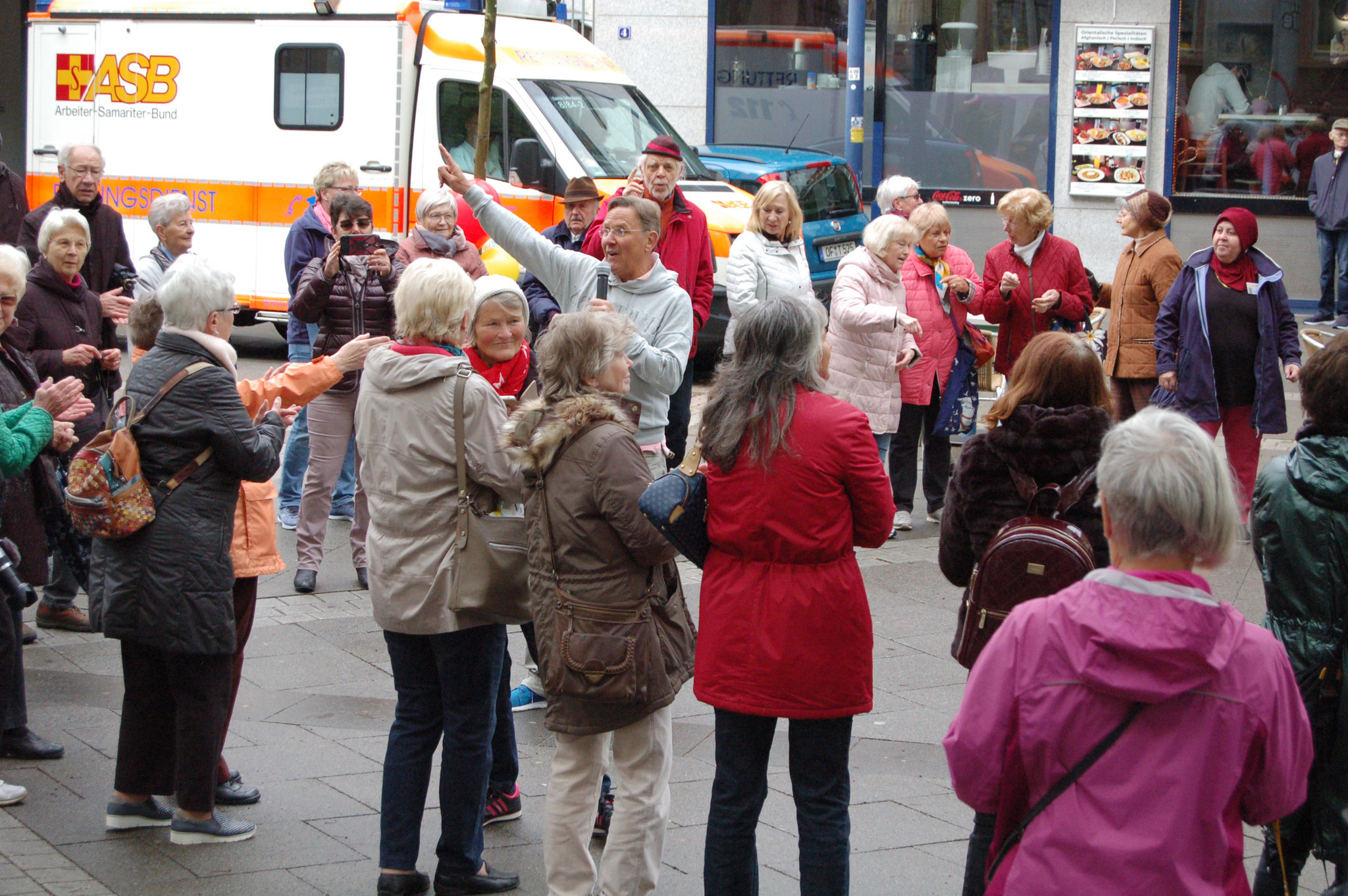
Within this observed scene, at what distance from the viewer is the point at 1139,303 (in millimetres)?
8461

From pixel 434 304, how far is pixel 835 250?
10.1 meters

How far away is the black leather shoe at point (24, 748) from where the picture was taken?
5117 mm

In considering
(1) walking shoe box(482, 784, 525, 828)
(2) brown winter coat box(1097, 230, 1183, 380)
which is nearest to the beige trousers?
(1) walking shoe box(482, 784, 525, 828)

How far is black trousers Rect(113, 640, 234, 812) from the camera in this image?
14.2 ft

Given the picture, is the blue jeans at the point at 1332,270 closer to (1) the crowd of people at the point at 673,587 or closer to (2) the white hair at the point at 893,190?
(2) the white hair at the point at 893,190

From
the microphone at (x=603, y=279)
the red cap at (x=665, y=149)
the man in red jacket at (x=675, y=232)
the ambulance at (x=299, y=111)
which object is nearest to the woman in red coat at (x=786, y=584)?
the microphone at (x=603, y=279)

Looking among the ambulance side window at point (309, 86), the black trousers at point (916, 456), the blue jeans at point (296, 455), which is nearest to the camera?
the blue jeans at point (296, 455)

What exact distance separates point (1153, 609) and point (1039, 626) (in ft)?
0.61

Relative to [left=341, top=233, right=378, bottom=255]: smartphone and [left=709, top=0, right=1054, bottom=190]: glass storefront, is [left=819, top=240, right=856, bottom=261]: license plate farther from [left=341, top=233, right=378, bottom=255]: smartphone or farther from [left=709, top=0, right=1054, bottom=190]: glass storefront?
[left=341, top=233, right=378, bottom=255]: smartphone

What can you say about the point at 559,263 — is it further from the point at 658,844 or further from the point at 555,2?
the point at 555,2

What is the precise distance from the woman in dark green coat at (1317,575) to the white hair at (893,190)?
18.1 ft

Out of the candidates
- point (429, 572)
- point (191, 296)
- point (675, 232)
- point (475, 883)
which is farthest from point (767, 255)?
point (475, 883)

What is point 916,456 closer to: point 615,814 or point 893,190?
point 893,190

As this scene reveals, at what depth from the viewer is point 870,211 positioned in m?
17.6
